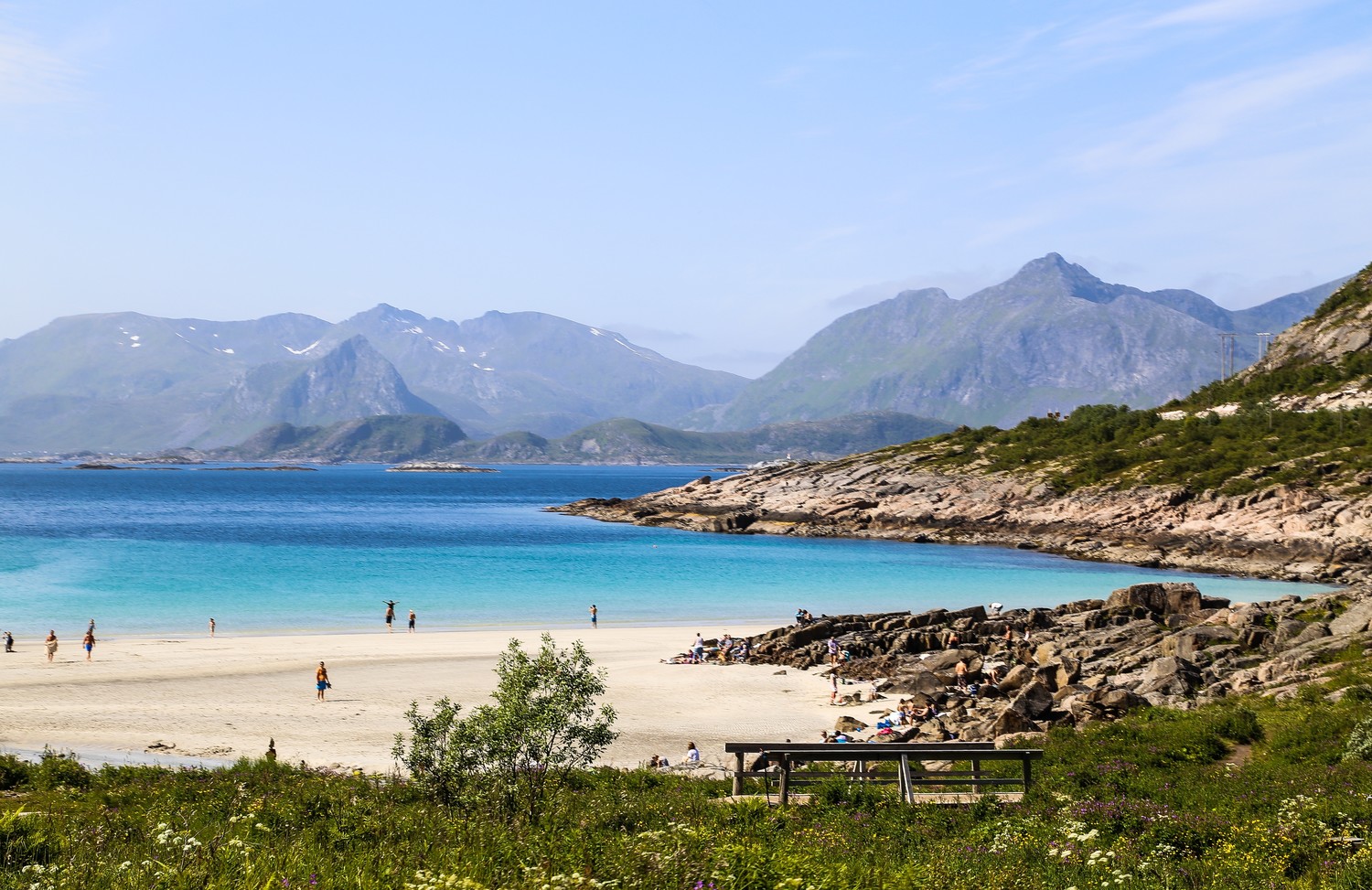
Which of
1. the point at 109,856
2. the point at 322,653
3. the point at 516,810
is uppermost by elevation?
the point at 109,856

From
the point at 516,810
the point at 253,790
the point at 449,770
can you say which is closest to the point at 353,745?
the point at 253,790

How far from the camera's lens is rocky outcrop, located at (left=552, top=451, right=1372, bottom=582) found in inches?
3007

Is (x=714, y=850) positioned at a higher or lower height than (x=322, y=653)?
higher

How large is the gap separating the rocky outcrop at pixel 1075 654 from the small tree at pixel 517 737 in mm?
13513

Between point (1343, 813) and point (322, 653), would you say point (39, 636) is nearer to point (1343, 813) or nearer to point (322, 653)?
point (322, 653)

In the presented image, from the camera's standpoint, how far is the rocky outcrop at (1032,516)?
76.4 metres

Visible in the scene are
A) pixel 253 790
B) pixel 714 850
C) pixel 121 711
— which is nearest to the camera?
pixel 714 850


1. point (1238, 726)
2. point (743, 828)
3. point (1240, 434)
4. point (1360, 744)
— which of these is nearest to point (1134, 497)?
point (1240, 434)

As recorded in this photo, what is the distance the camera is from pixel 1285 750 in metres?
19.5

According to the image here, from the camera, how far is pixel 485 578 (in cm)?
7606

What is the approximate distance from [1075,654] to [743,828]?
26.7 meters

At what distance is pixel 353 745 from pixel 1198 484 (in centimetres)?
8616

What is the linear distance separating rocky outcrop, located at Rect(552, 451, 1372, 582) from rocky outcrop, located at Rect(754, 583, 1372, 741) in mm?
34559

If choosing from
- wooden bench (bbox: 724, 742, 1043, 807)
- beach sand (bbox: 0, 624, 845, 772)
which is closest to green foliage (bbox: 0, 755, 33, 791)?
beach sand (bbox: 0, 624, 845, 772)
